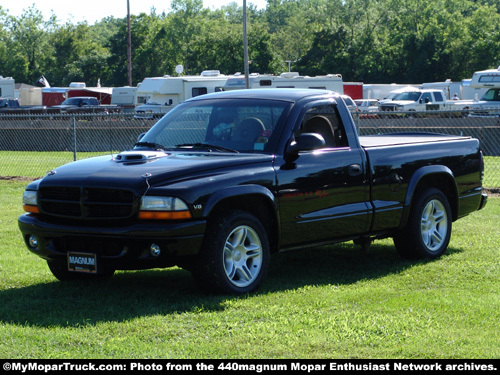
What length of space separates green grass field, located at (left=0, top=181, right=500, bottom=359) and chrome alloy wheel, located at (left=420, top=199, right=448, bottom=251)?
0.71 ft

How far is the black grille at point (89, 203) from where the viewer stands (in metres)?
6.46

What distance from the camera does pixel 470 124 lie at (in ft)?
81.5

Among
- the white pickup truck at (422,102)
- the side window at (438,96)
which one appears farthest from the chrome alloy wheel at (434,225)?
the side window at (438,96)

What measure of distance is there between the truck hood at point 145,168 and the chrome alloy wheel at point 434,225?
92.6 inches

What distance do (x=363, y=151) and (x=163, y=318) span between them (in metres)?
2.87

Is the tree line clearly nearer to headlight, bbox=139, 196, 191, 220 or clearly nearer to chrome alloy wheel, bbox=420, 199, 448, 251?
chrome alloy wheel, bbox=420, 199, 448, 251

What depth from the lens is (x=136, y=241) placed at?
20.9ft

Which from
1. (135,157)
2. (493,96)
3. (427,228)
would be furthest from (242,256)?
(493,96)

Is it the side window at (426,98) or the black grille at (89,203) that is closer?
the black grille at (89,203)

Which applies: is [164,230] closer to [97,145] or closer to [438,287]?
[438,287]

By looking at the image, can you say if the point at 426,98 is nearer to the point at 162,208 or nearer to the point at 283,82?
the point at 283,82

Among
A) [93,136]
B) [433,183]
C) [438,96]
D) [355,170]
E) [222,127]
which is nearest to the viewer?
[222,127]

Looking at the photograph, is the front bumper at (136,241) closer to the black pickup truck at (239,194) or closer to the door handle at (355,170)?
A: the black pickup truck at (239,194)

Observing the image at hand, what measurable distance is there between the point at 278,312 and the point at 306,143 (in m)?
1.61
